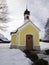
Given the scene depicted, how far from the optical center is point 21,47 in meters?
29.0

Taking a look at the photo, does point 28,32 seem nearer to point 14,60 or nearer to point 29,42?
point 29,42

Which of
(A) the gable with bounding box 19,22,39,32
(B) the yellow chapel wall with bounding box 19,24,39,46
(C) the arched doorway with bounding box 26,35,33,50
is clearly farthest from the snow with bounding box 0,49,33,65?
(A) the gable with bounding box 19,22,39,32

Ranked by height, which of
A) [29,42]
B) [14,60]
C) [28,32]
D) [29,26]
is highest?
[29,26]

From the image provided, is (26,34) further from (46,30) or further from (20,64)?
(46,30)

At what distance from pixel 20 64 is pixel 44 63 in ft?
5.79

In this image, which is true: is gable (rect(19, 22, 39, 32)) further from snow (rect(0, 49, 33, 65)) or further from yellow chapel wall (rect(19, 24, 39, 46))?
snow (rect(0, 49, 33, 65))

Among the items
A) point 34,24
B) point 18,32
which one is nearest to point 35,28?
point 34,24

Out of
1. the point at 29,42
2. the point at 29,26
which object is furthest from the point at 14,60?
the point at 29,26

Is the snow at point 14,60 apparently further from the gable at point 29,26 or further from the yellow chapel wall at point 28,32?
the gable at point 29,26

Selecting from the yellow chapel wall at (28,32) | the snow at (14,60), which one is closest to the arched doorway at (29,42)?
the yellow chapel wall at (28,32)

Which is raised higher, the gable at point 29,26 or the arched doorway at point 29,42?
the gable at point 29,26

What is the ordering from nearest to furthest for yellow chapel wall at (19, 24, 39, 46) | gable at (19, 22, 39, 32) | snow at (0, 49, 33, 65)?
snow at (0, 49, 33, 65)
yellow chapel wall at (19, 24, 39, 46)
gable at (19, 22, 39, 32)

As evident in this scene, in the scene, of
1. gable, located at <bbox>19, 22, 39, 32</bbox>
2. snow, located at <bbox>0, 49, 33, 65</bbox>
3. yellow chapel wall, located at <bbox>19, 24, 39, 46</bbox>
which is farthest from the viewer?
gable, located at <bbox>19, 22, 39, 32</bbox>

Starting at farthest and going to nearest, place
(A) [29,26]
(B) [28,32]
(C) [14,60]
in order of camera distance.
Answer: (A) [29,26]
(B) [28,32]
(C) [14,60]
